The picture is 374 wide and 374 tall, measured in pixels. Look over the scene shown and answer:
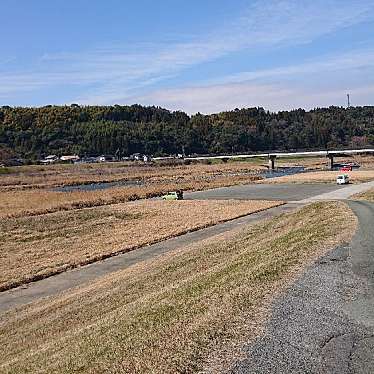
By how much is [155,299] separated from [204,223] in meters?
22.1

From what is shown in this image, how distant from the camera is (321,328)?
8.35m

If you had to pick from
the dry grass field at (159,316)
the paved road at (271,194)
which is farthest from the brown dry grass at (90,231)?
the dry grass field at (159,316)

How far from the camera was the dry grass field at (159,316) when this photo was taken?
7.67 m

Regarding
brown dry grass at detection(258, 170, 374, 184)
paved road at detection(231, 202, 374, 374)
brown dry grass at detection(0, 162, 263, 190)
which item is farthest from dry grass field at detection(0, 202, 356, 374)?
brown dry grass at detection(0, 162, 263, 190)

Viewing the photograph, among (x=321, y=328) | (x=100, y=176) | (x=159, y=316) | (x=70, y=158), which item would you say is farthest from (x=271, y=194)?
(x=70, y=158)

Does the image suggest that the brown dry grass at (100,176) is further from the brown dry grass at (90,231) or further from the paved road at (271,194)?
the brown dry grass at (90,231)

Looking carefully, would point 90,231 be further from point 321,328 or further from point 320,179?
point 320,179

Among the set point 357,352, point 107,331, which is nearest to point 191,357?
point 357,352

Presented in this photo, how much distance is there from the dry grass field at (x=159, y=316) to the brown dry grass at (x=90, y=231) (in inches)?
210

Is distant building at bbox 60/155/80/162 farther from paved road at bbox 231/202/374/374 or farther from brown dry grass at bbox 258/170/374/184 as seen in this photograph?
paved road at bbox 231/202/374/374

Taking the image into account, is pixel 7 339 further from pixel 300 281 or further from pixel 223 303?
pixel 300 281

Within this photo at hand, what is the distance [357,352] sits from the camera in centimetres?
738

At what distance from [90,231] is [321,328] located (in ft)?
85.3

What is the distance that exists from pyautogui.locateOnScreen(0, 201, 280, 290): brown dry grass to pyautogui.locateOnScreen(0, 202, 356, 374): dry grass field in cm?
532
